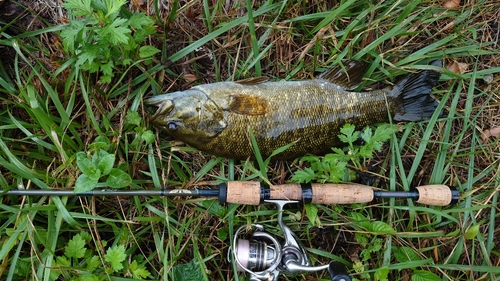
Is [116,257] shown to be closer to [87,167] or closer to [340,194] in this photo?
[87,167]

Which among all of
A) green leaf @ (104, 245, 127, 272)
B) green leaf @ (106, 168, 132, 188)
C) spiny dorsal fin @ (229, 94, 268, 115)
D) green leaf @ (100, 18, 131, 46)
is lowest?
green leaf @ (104, 245, 127, 272)

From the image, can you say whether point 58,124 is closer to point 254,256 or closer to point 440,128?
point 254,256

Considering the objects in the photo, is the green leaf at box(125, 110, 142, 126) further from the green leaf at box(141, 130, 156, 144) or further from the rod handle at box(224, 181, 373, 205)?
the rod handle at box(224, 181, 373, 205)

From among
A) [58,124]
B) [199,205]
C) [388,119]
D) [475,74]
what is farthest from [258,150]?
[475,74]

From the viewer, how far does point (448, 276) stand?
10.3 ft

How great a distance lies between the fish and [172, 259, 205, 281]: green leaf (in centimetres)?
91

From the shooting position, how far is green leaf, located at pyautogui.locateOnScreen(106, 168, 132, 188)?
117 inches

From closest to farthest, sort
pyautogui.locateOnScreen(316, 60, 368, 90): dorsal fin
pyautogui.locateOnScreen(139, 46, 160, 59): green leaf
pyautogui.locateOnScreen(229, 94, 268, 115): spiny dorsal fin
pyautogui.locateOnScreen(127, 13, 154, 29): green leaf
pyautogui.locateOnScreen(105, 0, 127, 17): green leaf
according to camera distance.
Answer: pyautogui.locateOnScreen(105, 0, 127, 17): green leaf → pyautogui.locateOnScreen(127, 13, 154, 29): green leaf → pyautogui.locateOnScreen(229, 94, 268, 115): spiny dorsal fin → pyautogui.locateOnScreen(139, 46, 160, 59): green leaf → pyautogui.locateOnScreen(316, 60, 368, 90): dorsal fin

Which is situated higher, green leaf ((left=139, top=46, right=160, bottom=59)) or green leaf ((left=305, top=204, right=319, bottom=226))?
green leaf ((left=139, top=46, right=160, bottom=59))

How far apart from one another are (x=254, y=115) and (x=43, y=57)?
184 centimetres

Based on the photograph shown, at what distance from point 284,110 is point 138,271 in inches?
65.2

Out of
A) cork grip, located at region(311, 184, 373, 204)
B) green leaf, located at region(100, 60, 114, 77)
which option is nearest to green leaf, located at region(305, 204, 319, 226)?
cork grip, located at region(311, 184, 373, 204)

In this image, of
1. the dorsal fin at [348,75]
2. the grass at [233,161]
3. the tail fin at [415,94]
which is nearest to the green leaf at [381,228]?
the grass at [233,161]

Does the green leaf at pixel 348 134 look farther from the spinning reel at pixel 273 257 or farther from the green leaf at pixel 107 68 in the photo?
the green leaf at pixel 107 68
